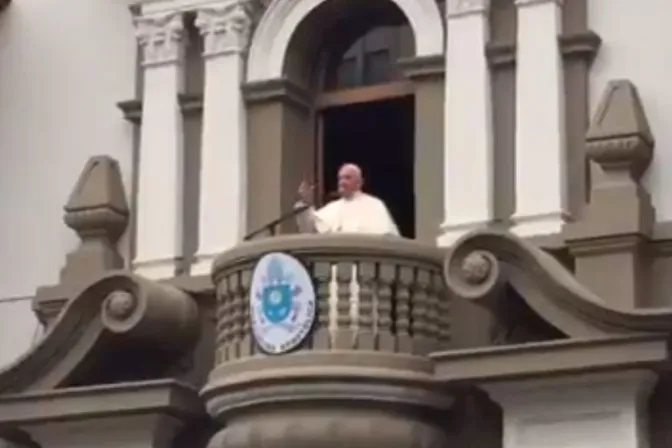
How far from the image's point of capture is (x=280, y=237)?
13.7 metres

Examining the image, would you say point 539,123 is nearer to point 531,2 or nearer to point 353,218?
point 531,2

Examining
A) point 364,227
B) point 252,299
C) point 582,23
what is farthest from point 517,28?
point 252,299

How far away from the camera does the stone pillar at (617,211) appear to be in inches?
527

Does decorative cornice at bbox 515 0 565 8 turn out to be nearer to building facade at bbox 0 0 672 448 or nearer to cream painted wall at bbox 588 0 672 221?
building facade at bbox 0 0 672 448

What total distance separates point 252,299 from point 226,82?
2.24 metres

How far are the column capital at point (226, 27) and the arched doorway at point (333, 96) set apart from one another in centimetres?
11

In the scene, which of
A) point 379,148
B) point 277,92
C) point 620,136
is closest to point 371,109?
point 379,148

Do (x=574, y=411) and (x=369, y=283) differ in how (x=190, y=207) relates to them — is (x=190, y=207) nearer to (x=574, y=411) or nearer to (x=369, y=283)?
(x=369, y=283)

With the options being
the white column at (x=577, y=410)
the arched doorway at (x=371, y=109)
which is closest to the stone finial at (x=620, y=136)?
the white column at (x=577, y=410)

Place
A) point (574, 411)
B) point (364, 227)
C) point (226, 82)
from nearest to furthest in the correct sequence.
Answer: point (574, 411) < point (364, 227) < point (226, 82)

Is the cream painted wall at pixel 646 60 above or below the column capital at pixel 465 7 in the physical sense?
below

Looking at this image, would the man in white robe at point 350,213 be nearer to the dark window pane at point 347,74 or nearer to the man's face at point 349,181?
the man's face at point 349,181

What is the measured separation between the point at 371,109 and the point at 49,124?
8.54ft

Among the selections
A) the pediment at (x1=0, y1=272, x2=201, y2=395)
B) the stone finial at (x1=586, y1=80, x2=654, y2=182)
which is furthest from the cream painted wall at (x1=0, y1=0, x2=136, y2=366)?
the stone finial at (x1=586, y1=80, x2=654, y2=182)
